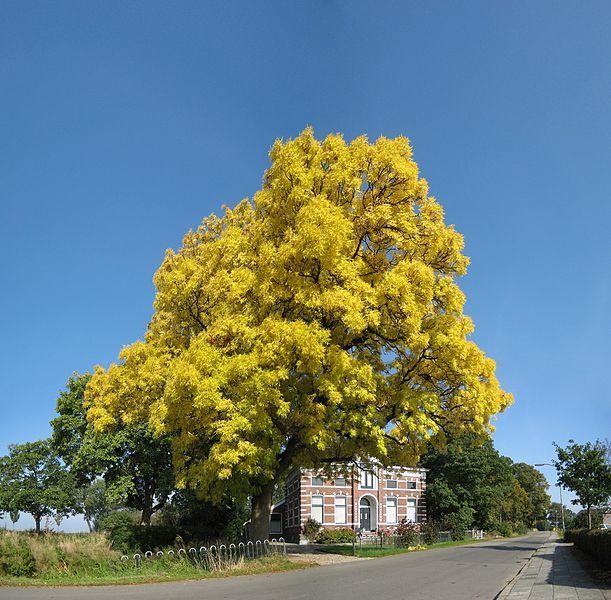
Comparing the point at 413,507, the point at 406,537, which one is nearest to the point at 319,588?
the point at 406,537

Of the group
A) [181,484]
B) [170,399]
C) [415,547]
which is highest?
[170,399]

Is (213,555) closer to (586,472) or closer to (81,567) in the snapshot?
(81,567)

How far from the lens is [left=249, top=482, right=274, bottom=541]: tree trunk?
824 inches

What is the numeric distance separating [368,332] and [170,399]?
6637 mm

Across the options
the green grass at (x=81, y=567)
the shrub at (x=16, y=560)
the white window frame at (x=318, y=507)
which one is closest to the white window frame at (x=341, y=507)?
the white window frame at (x=318, y=507)

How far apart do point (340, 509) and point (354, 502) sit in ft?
5.20

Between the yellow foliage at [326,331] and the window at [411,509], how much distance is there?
35936 mm

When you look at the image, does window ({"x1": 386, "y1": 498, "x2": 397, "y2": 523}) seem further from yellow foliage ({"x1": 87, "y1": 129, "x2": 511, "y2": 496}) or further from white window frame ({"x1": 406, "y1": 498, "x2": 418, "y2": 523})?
yellow foliage ({"x1": 87, "y1": 129, "x2": 511, "y2": 496})

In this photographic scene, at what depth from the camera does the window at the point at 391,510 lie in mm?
52050

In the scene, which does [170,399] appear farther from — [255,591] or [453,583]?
[453,583]

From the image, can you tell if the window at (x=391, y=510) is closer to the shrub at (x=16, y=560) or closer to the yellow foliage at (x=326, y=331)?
the yellow foliage at (x=326, y=331)

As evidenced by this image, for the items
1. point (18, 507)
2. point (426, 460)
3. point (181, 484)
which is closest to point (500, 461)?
point (426, 460)

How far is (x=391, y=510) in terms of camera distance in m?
52.4

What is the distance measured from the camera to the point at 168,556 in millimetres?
18672
